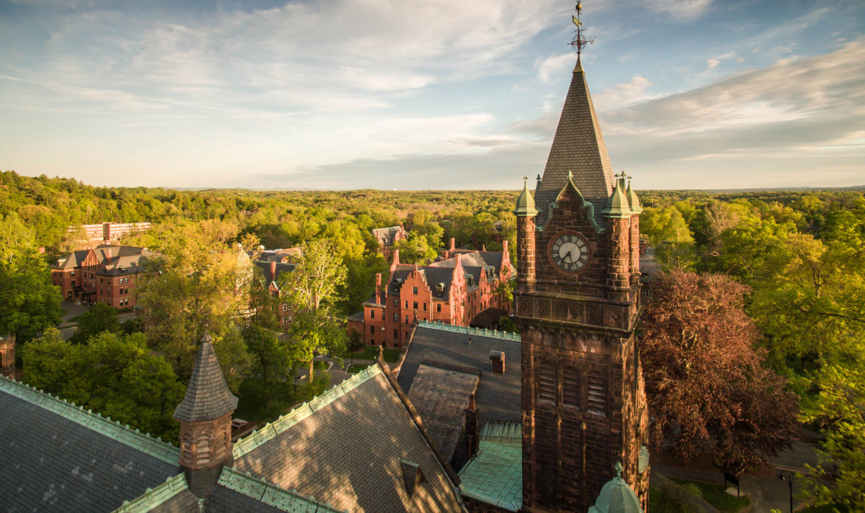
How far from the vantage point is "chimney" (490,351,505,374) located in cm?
2472

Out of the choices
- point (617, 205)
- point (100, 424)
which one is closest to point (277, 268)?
point (100, 424)

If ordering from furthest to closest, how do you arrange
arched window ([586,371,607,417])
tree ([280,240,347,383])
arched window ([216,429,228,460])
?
tree ([280,240,347,383]) → arched window ([586,371,607,417]) → arched window ([216,429,228,460])

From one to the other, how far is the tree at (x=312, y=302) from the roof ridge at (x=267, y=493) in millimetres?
25916

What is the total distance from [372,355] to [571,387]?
44323 millimetres

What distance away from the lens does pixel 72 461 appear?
1383cm

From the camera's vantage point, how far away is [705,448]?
29453 mm

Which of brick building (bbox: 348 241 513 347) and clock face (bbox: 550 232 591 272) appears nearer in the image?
clock face (bbox: 550 232 591 272)

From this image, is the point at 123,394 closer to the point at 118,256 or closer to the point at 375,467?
the point at 375,467

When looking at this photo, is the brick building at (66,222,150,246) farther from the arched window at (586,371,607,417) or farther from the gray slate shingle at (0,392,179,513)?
the arched window at (586,371,607,417)

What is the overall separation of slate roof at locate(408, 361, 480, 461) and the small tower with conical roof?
10.9 m

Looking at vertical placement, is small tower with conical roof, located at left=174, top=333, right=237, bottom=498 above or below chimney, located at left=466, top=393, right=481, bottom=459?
above

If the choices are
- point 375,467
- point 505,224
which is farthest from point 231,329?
point 505,224

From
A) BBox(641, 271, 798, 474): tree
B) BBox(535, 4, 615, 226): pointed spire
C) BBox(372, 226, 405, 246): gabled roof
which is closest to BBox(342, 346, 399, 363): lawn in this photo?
BBox(641, 271, 798, 474): tree

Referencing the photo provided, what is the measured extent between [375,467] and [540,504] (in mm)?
6364
